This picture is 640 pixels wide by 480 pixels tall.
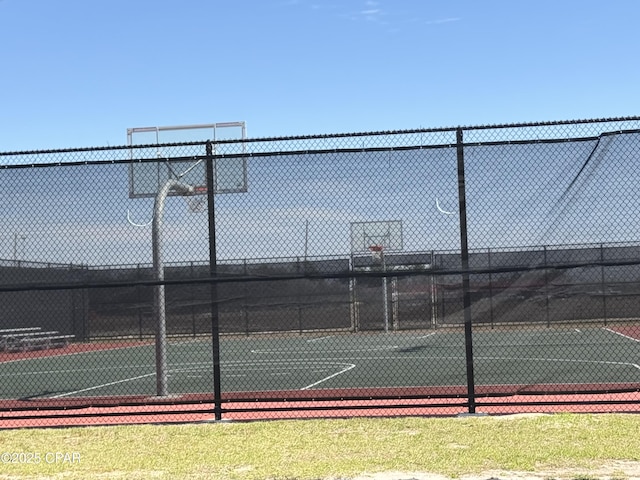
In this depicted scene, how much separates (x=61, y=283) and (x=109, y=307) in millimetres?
806

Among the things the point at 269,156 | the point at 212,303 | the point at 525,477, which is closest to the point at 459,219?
the point at 269,156

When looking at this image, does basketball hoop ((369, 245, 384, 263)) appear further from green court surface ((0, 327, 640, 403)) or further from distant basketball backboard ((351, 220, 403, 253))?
green court surface ((0, 327, 640, 403))

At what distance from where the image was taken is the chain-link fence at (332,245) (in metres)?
8.67

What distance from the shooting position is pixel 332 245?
8953mm

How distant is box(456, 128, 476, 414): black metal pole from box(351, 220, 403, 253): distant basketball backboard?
656 millimetres

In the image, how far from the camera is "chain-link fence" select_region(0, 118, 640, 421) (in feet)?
28.5

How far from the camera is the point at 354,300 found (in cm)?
913

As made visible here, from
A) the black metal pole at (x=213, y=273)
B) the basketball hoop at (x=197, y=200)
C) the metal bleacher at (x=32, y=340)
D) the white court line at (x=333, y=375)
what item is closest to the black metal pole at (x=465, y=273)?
the black metal pole at (x=213, y=273)

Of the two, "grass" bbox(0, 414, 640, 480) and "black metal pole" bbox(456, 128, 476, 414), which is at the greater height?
"black metal pole" bbox(456, 128, 476, 414)

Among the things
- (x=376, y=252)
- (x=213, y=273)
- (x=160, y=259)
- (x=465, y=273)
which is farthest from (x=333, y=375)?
(x=465, y=273)

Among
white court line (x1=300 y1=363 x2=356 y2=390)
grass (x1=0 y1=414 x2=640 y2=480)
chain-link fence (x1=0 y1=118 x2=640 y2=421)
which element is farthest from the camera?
white court line (x1=300 y1=363 x2=356 y2=390)

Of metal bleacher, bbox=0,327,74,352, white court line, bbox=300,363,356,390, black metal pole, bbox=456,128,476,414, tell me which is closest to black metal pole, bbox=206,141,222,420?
black metal pole, bbox=456,128,476,414

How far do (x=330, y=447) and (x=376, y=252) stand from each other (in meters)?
3.97

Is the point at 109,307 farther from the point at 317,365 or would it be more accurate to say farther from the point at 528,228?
the point at 317,365
